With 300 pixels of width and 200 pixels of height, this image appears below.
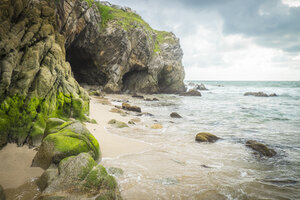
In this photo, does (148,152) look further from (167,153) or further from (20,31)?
(20,31)

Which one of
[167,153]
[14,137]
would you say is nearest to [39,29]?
[14,137]

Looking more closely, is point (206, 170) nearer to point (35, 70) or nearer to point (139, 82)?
point (35, 70)

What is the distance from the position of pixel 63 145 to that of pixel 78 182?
1.30 metres

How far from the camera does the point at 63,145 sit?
4.20 m

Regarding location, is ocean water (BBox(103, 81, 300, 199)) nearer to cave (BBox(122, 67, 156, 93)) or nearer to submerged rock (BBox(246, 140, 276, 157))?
submerged rock (BBox(246, 140, 276, 157))

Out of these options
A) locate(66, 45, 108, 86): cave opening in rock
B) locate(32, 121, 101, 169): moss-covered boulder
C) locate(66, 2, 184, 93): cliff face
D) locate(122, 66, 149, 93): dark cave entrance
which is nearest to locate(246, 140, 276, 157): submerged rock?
locate(32, 121, 101, 169): moss-covered boulder

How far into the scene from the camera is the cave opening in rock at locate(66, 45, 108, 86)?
22.6 m

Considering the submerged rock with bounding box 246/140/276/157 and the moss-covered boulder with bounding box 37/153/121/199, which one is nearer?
the moss-covered boulder with bounding box 37/153/121/199

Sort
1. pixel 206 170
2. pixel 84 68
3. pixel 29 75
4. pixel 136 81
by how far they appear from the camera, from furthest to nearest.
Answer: pixel 136 81 < pixel 84 68 < pixel 29 75 < pixel 206 170

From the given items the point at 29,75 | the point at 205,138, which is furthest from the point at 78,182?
the point at 205,138

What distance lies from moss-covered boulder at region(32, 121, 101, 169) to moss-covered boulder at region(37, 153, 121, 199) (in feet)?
1.79

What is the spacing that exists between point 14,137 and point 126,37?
22.9 metres

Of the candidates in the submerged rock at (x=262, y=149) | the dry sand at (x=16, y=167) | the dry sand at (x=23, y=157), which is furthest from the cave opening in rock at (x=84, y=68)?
the submerged rock at (x=262, y=149)

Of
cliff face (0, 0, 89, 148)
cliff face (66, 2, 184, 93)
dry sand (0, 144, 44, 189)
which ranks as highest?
cliff face (66, 2, 184, 93)
